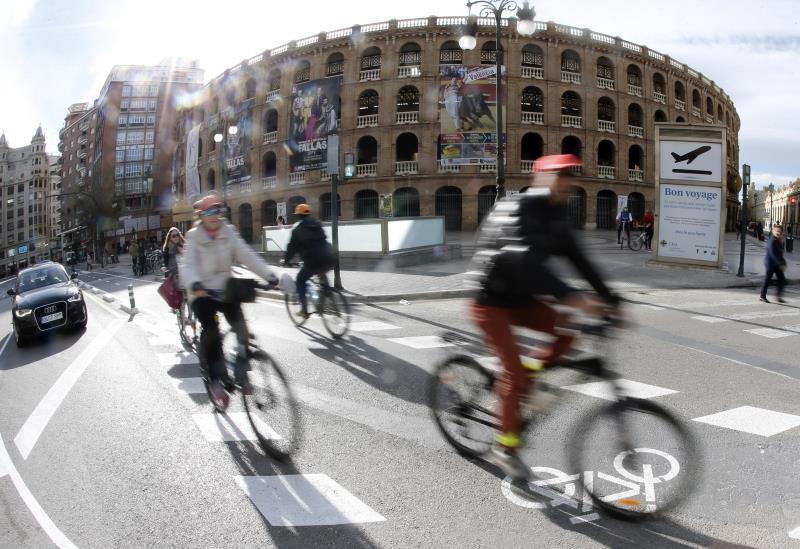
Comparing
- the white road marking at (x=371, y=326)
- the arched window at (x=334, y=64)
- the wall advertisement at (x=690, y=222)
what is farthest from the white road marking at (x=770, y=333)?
the arched window at (x=334, y=64)

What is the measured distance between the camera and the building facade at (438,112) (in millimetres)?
32562

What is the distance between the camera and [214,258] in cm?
425

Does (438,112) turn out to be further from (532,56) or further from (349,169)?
(349,169)

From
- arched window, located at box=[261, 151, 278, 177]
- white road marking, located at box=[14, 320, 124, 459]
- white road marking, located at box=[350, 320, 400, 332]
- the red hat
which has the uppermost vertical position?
arched window, located at box=[261, 151, 278, 177]

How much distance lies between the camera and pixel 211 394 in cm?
434

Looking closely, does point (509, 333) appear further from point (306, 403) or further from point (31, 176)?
point (31, 176)

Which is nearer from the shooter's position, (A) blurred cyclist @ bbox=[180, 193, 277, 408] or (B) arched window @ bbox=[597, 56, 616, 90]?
(A) blurred cyclist @ bbox=[180, 193, 277, 408]

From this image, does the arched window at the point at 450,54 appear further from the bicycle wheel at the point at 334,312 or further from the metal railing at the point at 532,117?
the bicycle wheel at the point at 334,312

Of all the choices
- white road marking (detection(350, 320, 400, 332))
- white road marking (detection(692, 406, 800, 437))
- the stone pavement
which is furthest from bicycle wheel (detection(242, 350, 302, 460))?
the stone pavement

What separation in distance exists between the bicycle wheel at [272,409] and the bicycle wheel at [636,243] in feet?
66.5

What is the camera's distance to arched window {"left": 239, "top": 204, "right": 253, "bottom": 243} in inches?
1592

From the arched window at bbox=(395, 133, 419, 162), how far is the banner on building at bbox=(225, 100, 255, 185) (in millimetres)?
Answer: 11955

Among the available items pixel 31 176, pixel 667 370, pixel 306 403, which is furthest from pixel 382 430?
pixel 31 176

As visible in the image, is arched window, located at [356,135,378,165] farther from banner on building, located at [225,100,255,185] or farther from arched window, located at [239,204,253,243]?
arched window, located at [239,204,253,243]
